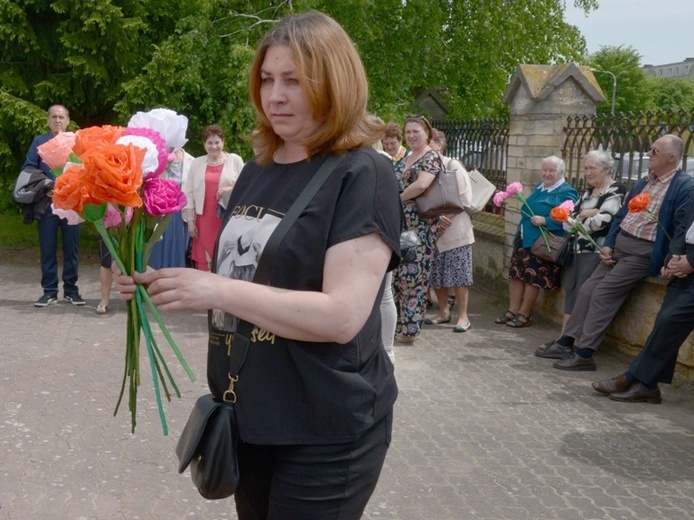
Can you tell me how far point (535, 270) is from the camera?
359 inches

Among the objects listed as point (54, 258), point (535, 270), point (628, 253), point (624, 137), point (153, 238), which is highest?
point (624, 137)

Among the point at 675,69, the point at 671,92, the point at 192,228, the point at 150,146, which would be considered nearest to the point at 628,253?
the point at 192,228

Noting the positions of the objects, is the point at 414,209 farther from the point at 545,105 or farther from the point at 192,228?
the point at 192,228

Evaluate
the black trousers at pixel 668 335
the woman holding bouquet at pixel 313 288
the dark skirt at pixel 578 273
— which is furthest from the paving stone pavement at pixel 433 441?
the woman holding bouquet at pixel 313 288

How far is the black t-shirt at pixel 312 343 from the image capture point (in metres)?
2.13

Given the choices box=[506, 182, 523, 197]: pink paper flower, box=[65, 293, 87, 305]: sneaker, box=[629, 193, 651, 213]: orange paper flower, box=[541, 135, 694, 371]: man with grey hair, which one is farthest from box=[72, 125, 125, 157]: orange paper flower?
box=[65, 293, 87, 305]: sneaker

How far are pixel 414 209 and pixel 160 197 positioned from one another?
20.9ft

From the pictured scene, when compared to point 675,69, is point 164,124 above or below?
below

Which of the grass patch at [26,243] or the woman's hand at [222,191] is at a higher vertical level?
the woman's hand at [222,191]

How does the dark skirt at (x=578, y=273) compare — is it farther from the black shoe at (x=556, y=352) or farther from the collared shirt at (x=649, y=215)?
the collared shirt at (x=649, y=215)

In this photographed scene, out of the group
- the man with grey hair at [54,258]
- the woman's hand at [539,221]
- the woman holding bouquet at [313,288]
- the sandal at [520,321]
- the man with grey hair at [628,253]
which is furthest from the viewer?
the man with grey hair at [54,258]

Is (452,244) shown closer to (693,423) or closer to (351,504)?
(693,423)

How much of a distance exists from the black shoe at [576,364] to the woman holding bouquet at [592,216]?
290 millimetres

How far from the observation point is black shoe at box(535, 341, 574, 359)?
8016 mm
